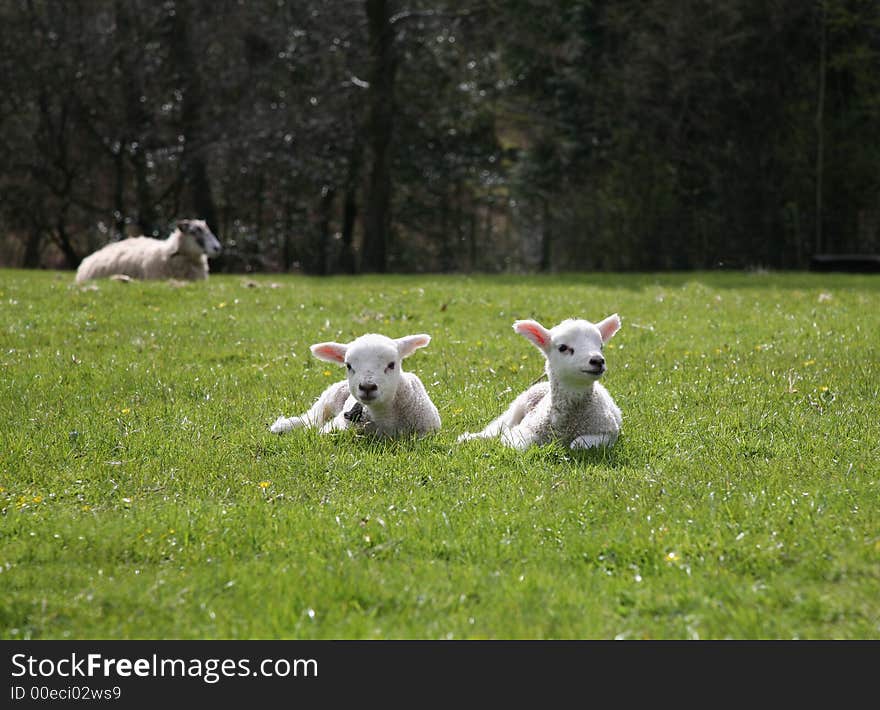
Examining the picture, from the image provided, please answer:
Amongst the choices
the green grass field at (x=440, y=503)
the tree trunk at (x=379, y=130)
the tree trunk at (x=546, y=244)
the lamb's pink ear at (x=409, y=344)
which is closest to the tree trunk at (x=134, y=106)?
the tree trunk at (x=379, y=130)

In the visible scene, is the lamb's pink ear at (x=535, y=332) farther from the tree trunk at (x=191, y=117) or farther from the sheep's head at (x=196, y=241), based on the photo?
the tree trunk at (x=191, y=117)

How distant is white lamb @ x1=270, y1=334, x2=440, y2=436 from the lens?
297 inches

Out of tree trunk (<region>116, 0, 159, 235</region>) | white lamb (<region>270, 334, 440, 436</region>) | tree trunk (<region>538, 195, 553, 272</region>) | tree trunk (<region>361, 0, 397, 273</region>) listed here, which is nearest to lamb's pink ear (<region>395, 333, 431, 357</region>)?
white lamb (<region>270, 334, 440, 436</region>)

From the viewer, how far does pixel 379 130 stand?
27.2m

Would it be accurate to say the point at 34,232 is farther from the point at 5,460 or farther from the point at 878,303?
the point at 5,460

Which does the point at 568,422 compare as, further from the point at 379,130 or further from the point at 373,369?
the point at 379,130

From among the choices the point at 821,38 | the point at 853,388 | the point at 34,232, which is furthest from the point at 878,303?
the point at 34,232

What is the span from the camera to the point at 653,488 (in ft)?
21.3

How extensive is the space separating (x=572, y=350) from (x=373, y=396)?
1392 millimetres

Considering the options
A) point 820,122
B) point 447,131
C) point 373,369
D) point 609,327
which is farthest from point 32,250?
point 609,327

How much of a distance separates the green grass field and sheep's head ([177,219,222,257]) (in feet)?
24.9

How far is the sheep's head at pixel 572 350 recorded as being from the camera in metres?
7.23

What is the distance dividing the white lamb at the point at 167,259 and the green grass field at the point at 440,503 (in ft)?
25.0

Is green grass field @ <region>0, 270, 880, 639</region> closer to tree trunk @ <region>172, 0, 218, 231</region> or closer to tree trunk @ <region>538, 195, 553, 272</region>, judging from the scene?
tree trunk @ <region>538, 195, 553, 272</region>
